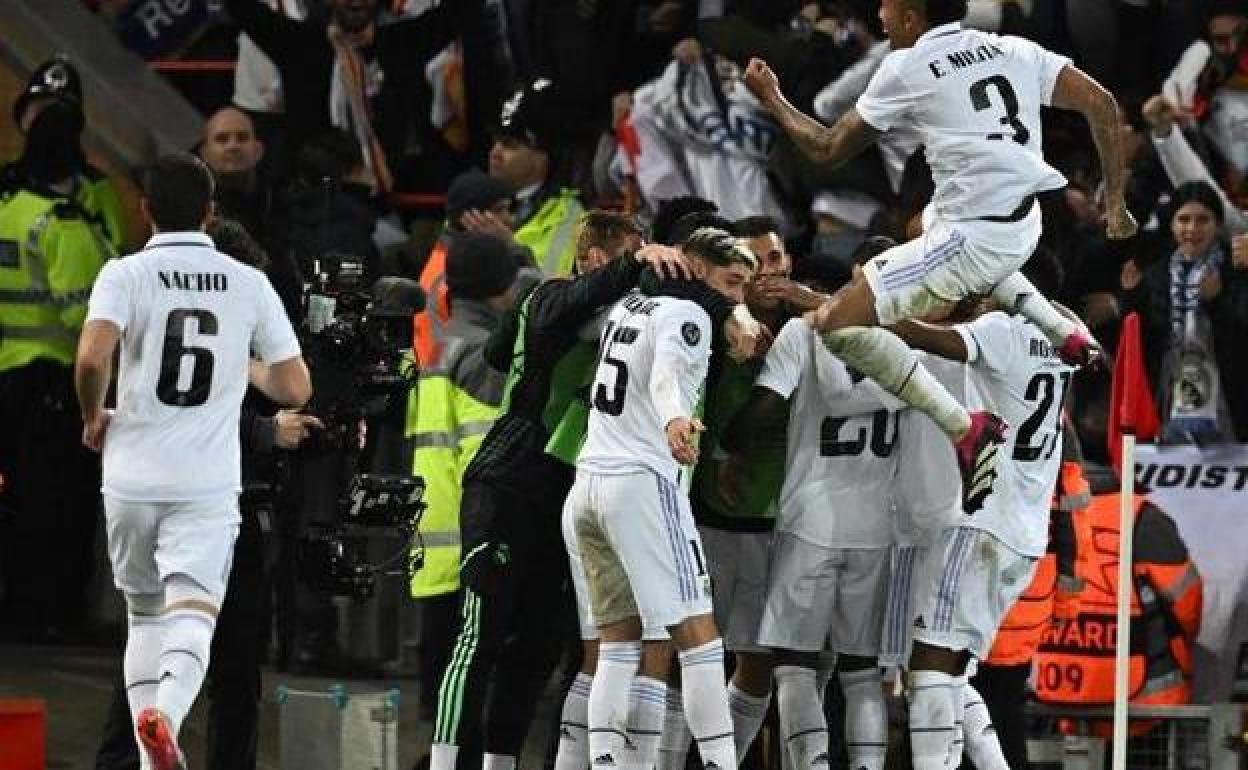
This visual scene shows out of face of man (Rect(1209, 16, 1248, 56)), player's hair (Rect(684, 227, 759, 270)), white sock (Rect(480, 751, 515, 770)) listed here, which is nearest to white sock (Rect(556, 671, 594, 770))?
white sock (Rect(480, 751, 515, 770))

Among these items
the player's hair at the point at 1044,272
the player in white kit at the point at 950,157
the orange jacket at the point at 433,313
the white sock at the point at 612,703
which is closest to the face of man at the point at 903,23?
the player in white kit at the point at 950,157

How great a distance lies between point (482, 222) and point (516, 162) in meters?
1.50

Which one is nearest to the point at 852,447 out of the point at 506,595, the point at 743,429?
the point at 743,429

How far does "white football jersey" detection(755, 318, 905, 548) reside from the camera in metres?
13.2

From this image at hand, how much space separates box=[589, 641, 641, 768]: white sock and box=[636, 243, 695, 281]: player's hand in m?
1.28

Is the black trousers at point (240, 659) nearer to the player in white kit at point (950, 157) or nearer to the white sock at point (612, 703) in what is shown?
the white sock at point (612, 703)

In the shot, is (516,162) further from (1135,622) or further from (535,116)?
(1135,622)

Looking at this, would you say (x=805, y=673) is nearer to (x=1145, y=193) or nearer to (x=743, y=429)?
(x=743, y=429)

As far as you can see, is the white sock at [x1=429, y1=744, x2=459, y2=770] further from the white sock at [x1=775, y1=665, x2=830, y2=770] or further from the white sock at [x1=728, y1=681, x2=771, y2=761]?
the white sock at [x1=775, y1=665, x2=830, y2=770]

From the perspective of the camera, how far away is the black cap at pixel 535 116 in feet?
56.3

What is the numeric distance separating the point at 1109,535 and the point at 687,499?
323cm

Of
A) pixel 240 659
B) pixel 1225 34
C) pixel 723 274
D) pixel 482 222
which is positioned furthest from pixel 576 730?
pixel 1225 34

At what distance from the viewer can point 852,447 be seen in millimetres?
13328

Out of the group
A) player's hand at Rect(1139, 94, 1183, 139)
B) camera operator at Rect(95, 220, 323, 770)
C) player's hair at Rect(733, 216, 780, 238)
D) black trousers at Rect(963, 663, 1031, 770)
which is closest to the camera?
camera operator at Rect(95, 220, 323, 770)
